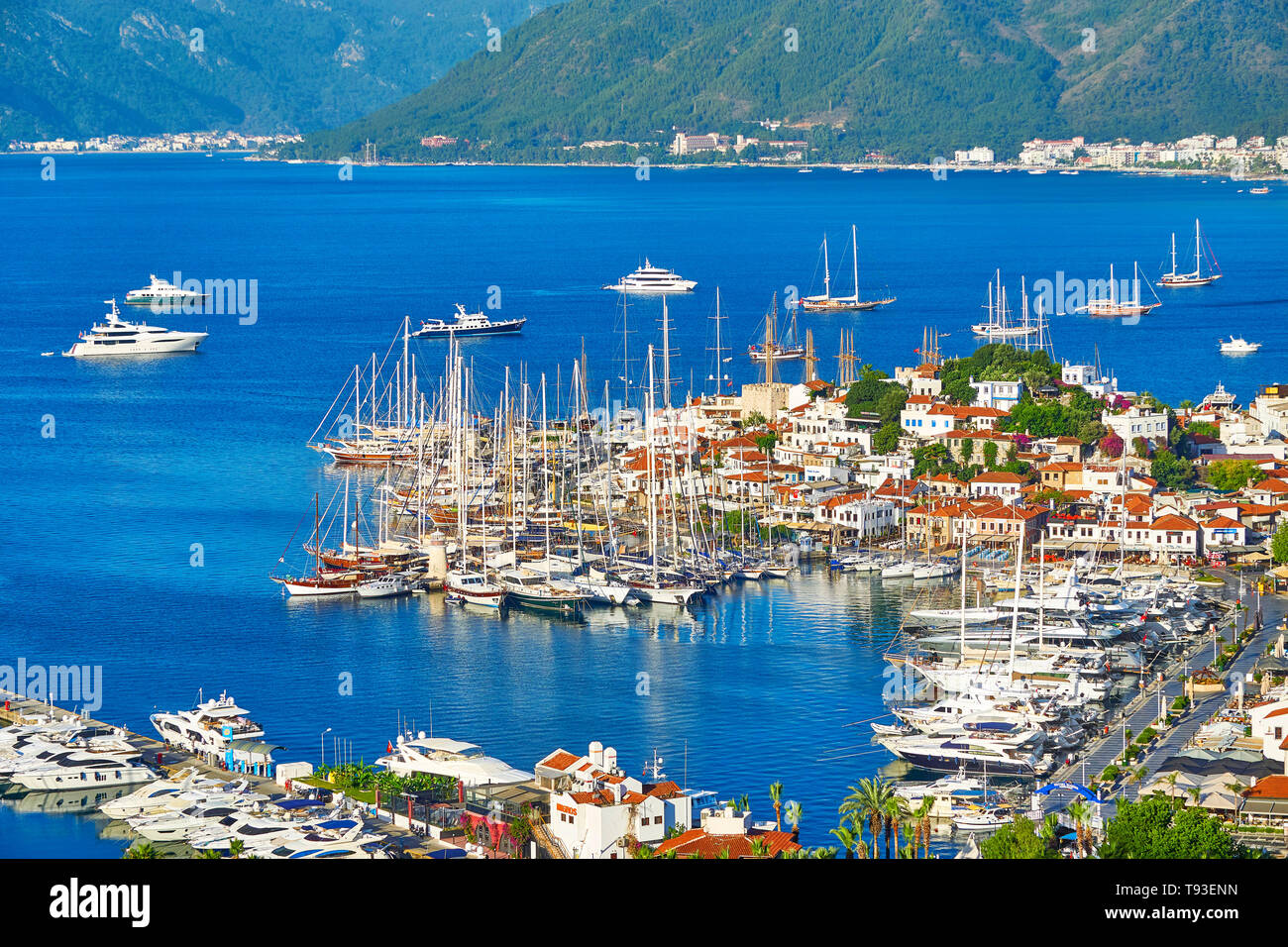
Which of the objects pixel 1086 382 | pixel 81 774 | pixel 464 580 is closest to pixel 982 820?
pixel 81 774

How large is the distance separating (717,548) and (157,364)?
1447 inches

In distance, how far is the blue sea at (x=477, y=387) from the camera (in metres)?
25.6

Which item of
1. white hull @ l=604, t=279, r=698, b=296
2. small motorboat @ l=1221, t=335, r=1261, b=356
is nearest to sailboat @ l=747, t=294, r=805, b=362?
small motorboat @ l=1221, t=335, r=1261, b=356

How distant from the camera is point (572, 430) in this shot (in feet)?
149

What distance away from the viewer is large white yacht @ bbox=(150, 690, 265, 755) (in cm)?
2361

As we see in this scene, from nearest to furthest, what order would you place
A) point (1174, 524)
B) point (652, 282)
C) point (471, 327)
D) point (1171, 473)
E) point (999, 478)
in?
point (1174, 524) → point (999, 478) → point (1171, 473) → point (471, 327) → point (652, 282)

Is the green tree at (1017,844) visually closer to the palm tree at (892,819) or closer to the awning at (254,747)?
the palm tree at (892,819)

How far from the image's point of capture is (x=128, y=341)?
2734 inches

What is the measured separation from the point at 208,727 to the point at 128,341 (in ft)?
158

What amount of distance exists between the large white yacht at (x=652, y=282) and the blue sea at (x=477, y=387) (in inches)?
73.3

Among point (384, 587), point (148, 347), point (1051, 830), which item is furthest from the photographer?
point (148, 347)

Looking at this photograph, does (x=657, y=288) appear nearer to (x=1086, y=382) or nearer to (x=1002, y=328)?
(x=1002, y=328)
